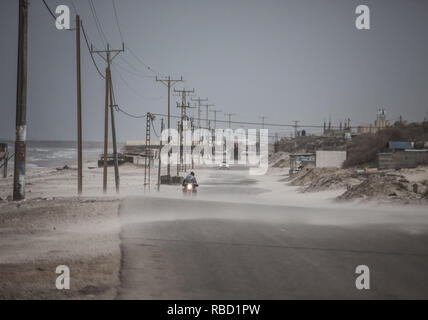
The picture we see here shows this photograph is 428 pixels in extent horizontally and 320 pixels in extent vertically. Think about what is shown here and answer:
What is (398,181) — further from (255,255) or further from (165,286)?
(165,286)

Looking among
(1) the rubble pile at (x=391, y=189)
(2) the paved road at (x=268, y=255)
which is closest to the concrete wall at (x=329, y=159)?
(1) the rubble pile at (x=391, y=189)

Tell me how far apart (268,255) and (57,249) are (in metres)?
4.67

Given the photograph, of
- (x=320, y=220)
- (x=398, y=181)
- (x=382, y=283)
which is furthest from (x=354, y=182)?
(x=382, y=283)

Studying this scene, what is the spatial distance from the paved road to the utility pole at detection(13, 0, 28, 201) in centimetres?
538

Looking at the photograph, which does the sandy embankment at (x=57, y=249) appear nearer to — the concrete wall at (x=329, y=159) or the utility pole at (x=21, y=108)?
the utility pole at (x=21, y=108)

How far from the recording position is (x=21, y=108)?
63.7 ft

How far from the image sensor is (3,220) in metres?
14.4

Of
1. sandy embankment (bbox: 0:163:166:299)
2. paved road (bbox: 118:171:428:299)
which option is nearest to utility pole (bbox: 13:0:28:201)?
sandy embankment (bbox: 0:163:166:299)

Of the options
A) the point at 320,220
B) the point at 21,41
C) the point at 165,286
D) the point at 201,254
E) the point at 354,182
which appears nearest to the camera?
the point at 165,286

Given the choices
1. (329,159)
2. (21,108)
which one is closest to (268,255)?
(21,108)

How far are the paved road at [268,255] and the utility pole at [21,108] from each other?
5.38 metres

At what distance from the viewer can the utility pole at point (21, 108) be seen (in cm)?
1883

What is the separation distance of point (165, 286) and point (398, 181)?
59.5 ft

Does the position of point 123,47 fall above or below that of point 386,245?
above
